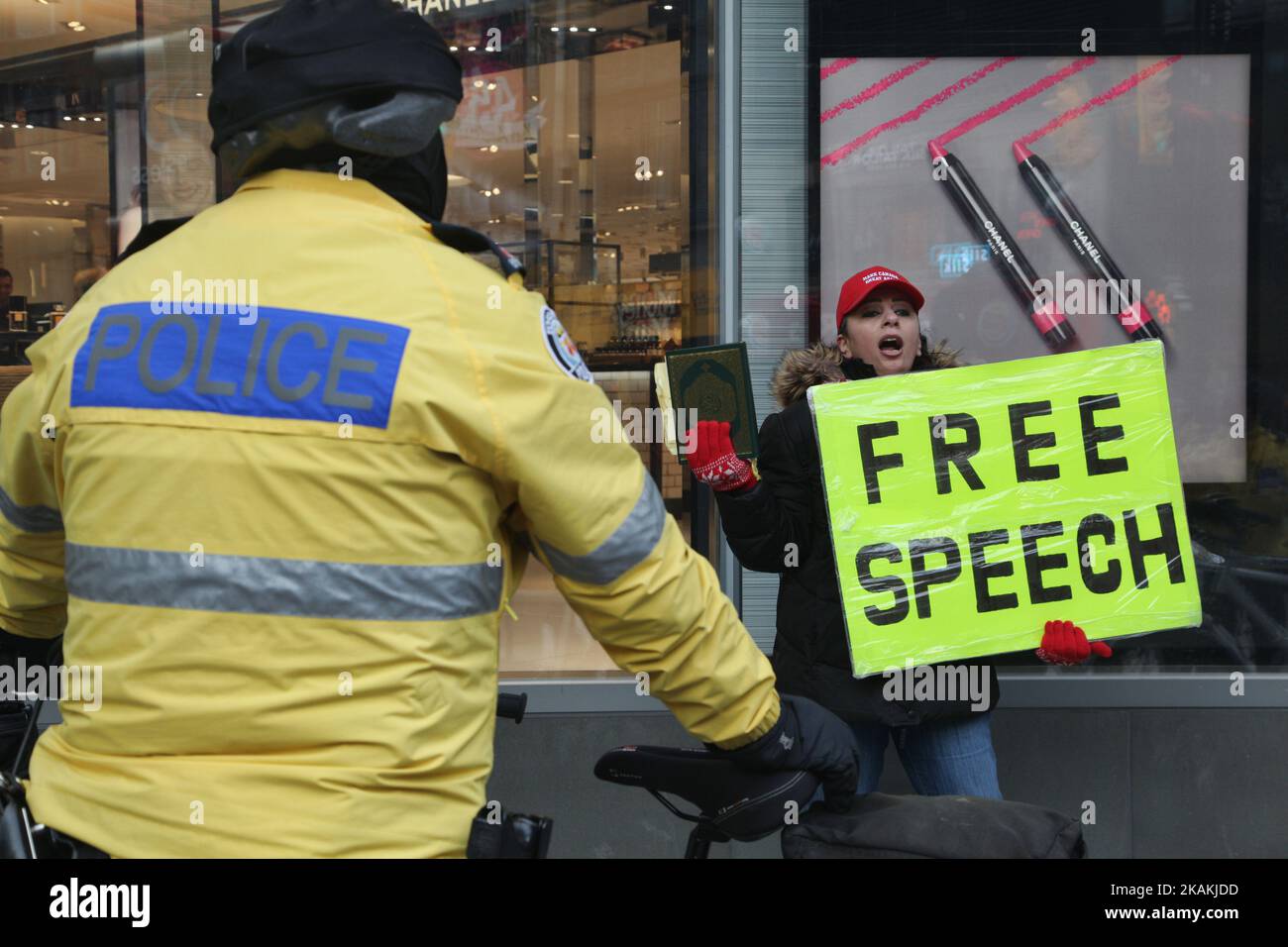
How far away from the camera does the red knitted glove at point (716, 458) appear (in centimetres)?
351

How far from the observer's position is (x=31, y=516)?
2043 mm

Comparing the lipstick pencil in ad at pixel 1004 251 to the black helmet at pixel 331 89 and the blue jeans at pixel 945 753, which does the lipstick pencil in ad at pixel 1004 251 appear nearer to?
the blue jeans at pixel 945 753

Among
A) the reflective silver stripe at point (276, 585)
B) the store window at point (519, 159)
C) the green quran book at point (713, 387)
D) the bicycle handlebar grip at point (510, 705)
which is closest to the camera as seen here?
the reflective silver stripe at point (276, 585)

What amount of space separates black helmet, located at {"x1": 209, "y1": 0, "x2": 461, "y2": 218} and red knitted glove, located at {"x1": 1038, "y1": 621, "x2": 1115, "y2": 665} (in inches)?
92.2

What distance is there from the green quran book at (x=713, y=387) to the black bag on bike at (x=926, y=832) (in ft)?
6.45

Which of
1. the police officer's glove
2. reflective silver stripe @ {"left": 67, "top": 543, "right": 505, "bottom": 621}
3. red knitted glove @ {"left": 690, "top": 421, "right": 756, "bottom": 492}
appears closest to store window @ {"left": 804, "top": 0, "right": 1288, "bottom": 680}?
red knitted glove @ {"left": 690, "top": 421, "right": 756, "bottom": 492}

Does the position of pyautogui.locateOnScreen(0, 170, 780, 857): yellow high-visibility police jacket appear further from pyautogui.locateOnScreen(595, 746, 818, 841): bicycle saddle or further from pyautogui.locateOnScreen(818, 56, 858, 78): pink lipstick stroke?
pyautogui.locateOnScreen(818, 56, 858, 78): pink lipstick stroke

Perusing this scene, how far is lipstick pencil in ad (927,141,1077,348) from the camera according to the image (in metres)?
5.38

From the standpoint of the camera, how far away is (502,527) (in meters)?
1.96

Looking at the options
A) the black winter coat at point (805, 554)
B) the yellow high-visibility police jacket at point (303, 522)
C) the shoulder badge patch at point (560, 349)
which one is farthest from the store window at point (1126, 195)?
the yellow high-visibility police jacket at point (303, 522)

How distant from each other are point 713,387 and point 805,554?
63 cm

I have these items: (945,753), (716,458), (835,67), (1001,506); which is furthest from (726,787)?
(835,67)

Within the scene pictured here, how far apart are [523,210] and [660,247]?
59 cm
